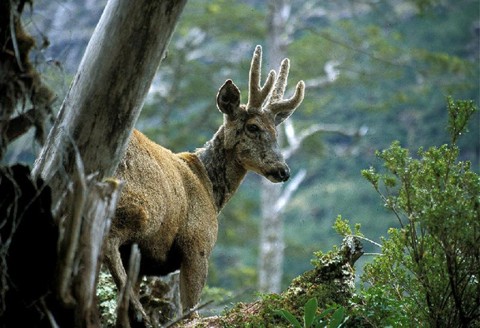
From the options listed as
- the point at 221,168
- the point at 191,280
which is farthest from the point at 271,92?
the point at 191,280

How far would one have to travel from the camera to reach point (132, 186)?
657 cm

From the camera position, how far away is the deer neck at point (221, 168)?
8.88 metres

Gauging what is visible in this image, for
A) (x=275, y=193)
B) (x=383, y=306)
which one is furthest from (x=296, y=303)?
(x=275, y=193)

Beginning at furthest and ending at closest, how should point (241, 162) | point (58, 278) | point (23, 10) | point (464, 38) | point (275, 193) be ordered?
point (464, 38)
point (275, 193)
point (241, 162)
point (23, 10)
point (58, 278)

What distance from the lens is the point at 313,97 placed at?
29.7 m

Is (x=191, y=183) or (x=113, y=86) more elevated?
(x=191, y=183)

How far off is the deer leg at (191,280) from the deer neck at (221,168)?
1.31 meters

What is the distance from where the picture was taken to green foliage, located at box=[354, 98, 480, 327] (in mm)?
5543

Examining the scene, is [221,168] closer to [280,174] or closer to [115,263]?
[280,174]

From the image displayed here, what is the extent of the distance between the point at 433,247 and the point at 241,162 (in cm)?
347

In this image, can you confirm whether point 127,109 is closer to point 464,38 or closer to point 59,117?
point 59,117

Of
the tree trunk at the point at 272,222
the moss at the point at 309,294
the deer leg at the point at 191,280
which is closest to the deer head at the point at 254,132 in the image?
the deer leg at the point at 191,280

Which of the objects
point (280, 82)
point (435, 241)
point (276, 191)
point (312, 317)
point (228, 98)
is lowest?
point (312, 317)

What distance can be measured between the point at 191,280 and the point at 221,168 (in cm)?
169
